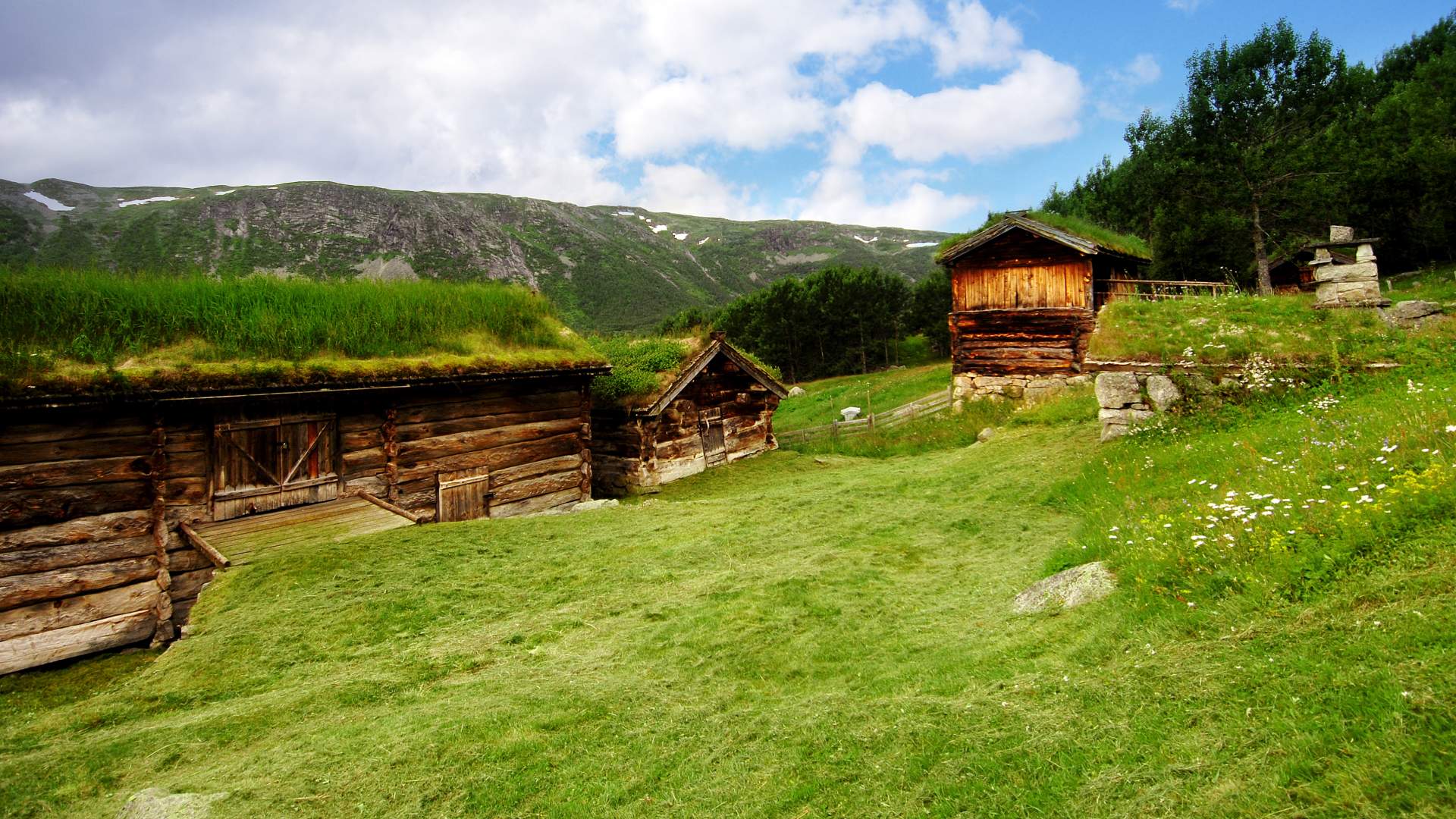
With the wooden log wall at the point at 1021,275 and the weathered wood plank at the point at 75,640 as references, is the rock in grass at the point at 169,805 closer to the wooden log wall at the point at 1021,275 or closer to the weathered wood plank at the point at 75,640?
the weathered wood plank at the point at 75,640

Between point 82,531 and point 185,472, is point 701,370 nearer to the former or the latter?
point 185,472

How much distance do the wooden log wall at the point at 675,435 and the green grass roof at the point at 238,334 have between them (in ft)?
11.2

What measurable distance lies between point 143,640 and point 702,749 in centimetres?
890

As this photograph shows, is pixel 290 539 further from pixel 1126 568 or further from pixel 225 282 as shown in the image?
pixel 1126 568

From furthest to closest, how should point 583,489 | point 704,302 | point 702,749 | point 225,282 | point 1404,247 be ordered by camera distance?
point 704,302 → point 1404,247 → point 583,489 → point 225,282 → point 702,749

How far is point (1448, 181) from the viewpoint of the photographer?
3706 cm

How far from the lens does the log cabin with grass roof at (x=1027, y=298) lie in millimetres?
21281

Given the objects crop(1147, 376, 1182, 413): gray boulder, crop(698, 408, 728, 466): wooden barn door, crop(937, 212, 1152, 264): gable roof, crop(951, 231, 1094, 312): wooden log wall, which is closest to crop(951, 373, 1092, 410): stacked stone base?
crop(951, 231, 1094, 312): wooden log wall

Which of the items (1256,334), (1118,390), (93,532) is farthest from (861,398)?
(93,532)

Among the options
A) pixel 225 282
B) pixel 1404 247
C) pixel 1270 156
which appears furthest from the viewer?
pixel 1404 247

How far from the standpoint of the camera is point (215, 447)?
9.92 metres

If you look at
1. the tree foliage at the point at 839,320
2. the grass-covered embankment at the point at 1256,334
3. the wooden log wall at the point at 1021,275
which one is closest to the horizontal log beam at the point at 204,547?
the grass-covered embankment at the point at 1256,334

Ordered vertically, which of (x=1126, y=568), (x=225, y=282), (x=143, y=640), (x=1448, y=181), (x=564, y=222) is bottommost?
(x=143, y=640)

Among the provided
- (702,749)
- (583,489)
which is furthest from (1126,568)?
(583,489)
